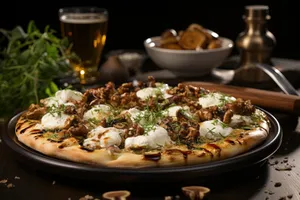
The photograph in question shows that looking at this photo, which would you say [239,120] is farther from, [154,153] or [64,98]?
[64,98]

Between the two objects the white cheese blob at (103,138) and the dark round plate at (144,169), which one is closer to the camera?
the dark round plate at (144,169)

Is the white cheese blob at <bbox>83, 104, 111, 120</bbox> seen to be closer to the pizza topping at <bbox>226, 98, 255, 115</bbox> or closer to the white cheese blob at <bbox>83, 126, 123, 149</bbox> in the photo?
the white cheese blob at <bbox>83, 126, 123, 149</bbox>

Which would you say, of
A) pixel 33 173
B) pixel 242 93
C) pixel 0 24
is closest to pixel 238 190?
pixel 33 173

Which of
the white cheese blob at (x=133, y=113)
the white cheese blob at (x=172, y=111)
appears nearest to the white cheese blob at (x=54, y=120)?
the white cheese blob at (x=133, y=113)

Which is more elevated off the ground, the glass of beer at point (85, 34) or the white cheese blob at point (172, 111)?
the white cheese blob at point (172, 111)

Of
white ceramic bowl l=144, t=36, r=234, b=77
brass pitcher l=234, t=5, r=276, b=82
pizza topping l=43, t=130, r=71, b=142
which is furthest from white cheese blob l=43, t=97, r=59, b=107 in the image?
brass pitcher l=234, t=5, r=276, b=82

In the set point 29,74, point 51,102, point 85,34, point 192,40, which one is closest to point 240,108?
point 51,102

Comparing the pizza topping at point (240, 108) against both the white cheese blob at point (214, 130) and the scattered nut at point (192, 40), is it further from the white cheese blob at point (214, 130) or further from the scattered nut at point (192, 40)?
the scattered nut at point (192, 40)
